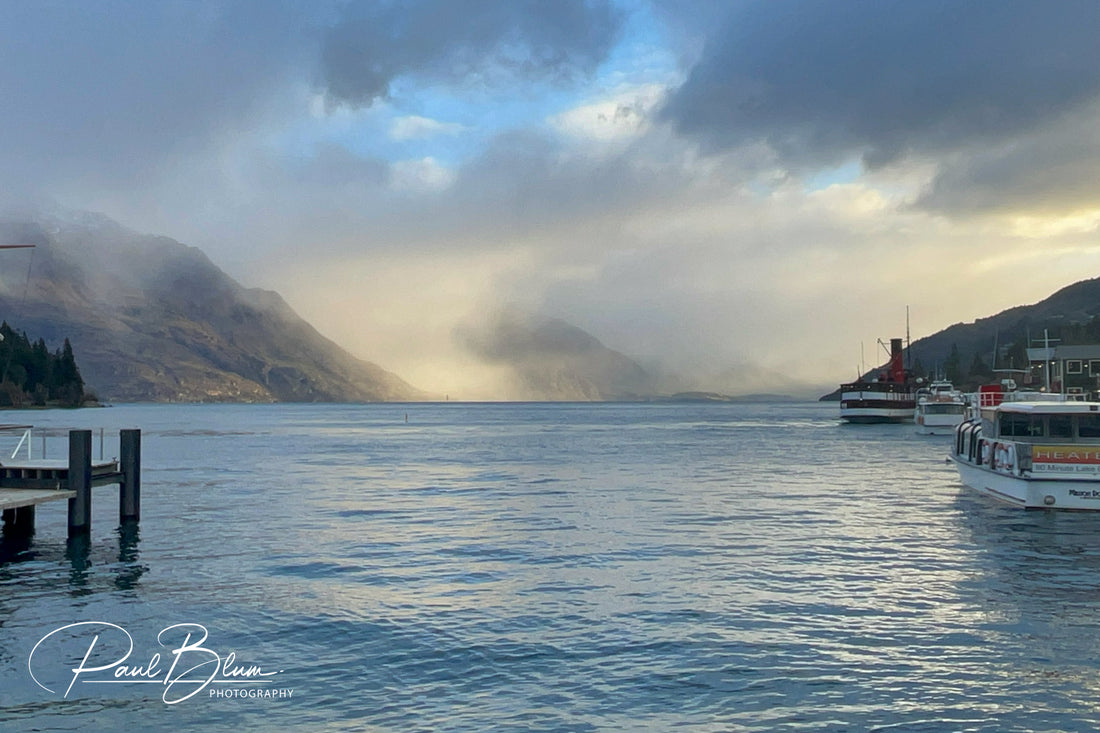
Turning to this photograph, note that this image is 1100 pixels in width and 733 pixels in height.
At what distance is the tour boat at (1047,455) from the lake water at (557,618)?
1.12 m

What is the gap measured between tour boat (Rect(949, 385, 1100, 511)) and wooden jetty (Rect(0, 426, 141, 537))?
4339cm

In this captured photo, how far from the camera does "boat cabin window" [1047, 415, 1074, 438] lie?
145 feet

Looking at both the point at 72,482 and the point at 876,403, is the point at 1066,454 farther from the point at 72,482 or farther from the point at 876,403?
the point at 876,403

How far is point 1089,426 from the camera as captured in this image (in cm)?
4366

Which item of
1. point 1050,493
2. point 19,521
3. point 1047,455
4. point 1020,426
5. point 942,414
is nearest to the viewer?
point 19,521

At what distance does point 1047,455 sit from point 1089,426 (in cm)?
248

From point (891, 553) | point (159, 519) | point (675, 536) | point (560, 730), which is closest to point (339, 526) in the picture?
point (159, 519)

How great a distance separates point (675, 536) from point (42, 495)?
1009 inches

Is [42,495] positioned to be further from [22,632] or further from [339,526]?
[22,632]

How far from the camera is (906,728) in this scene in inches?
595

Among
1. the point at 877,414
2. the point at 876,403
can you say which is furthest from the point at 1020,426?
the point at 877,414

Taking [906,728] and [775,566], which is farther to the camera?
[775,566]

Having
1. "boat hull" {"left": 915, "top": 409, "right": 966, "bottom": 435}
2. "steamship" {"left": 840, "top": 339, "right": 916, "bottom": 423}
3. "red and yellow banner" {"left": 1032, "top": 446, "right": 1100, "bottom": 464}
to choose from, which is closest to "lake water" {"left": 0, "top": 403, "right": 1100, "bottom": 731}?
"red and yellow banner" {"left": 1032, "top": 446, "right": 1100, "bottom": 464}

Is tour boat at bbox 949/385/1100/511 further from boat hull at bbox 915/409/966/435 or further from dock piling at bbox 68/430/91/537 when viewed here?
boat hull at bbox 915/409/966/435
